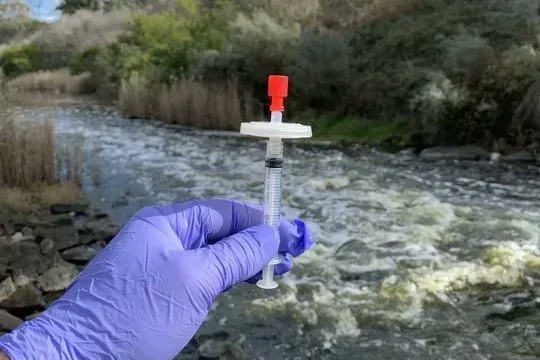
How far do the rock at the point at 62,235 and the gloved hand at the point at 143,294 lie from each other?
4811mm

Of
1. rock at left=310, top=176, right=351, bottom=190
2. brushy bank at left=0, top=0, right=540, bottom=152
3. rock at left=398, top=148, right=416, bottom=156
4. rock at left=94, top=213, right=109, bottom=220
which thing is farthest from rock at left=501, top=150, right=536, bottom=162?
rock at left=94, top=213, right=109, bottom=220

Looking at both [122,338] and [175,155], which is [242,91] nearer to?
[175,155]

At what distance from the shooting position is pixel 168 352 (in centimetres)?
177

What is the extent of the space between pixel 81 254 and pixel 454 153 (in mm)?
7636

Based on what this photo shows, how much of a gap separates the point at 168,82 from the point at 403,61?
22.4 ft

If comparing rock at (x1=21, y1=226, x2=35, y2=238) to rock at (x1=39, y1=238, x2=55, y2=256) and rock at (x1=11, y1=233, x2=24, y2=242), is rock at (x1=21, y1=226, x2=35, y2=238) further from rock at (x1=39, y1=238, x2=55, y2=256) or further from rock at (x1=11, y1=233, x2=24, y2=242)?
rock at (x1=39, y1=238, x2=55, y2=256)

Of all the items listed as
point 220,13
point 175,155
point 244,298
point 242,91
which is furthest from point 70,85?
point 244,298

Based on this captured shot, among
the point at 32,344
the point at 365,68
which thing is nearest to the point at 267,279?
the point at 32,344

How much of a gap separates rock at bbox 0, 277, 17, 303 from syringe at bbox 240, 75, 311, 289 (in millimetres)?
3647

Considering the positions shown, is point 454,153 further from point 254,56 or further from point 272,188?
point 272,188

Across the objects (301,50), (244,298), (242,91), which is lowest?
(244,298)

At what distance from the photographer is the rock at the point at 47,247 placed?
6184 millimetres

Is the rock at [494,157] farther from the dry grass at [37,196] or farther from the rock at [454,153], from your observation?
the dry grass at [37,196]

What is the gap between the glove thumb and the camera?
1.84m
